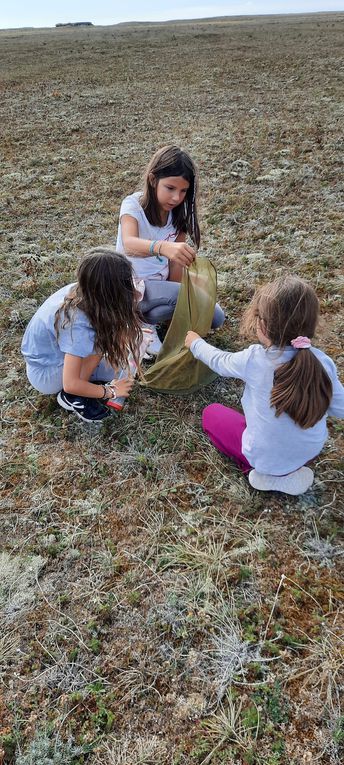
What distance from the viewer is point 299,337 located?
2078mm

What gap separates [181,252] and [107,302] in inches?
28.6

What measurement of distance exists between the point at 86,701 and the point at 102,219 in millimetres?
5512

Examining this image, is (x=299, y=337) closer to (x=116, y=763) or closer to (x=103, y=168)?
(x=116, y=763)

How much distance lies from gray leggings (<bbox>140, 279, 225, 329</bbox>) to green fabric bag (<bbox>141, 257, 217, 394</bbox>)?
14.4 inches

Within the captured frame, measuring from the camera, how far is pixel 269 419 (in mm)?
2332

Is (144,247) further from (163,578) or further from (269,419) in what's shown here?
(163,578)

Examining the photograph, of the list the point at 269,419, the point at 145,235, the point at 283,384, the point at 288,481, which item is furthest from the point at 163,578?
the point at 145,235

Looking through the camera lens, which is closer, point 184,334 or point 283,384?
point 283,384

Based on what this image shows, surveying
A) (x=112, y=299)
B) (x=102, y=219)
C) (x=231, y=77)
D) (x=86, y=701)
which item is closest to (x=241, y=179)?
(x=102, y=219)

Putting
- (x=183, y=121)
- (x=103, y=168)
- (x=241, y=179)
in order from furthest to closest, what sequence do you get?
(x=183, y=121)
(x=103, y=168)
(x=241, y=179)

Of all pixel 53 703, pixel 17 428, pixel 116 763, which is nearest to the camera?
pixel 116 763

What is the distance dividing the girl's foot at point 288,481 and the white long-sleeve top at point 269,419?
6cm

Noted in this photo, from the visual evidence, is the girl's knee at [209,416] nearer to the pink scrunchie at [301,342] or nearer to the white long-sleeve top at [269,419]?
the white long-sleeve top at [269,419]

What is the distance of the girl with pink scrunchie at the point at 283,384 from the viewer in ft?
7.00
